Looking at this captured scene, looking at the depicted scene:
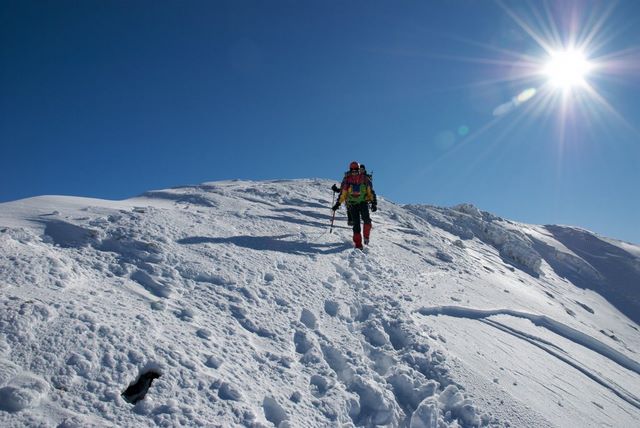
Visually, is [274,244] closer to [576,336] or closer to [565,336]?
[565,336]

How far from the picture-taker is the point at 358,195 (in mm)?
10805

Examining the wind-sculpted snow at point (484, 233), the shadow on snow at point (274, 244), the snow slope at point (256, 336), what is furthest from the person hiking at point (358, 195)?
the wind-sculpted snow at point (484, 233)

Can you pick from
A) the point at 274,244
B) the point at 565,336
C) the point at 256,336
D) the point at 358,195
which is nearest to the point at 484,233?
the point at 565,336

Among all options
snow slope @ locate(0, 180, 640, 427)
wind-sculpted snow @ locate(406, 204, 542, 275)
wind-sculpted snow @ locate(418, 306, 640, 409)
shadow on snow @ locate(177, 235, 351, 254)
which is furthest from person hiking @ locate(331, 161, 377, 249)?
wind-sculpted snow @ locate(406, 204, 542, 275)

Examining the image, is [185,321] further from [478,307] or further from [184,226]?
[478,307]

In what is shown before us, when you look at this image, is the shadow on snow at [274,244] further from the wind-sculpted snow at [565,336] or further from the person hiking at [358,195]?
the wind-sculpted snow at [565,336]

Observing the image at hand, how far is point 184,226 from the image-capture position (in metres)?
7.84

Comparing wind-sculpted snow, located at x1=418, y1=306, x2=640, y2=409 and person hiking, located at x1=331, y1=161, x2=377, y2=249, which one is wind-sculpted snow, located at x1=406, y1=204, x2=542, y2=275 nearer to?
wind-sculpted snow, located at x1=418, y1=306, x2=640, y2=409

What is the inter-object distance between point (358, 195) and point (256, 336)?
6.52 metres

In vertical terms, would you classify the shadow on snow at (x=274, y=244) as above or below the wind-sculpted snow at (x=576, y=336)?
above

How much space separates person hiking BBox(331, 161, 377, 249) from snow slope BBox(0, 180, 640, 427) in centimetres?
85

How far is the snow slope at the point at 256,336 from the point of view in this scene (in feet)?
11.3

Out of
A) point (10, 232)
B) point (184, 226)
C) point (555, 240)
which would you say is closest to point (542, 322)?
point (184, 226)

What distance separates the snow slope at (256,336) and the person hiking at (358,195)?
850 mm
